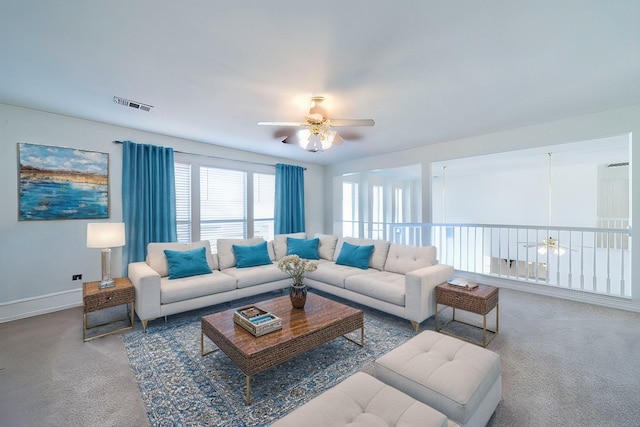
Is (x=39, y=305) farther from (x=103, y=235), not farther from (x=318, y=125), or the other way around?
(x=318, y=125)

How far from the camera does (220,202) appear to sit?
5.06 meters

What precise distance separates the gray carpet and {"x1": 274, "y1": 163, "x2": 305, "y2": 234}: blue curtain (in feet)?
11.8

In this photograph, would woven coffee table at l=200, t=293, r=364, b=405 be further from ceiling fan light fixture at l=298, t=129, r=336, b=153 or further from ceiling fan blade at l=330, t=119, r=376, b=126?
ceiling fan blade at l=330, t=119, r=376, b=126

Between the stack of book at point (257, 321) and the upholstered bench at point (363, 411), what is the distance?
2.81 feet

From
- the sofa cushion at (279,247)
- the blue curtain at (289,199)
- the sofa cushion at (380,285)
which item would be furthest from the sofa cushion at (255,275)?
the blue curtain at (289,199)

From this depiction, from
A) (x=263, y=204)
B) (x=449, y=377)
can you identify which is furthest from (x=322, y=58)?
(x=263, y=204)

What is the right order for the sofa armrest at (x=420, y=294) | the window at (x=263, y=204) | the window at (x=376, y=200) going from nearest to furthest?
the sofa armrest at (x=420, y=294) < the window at (x=263, y=204) < the window at (x=376, y=200)

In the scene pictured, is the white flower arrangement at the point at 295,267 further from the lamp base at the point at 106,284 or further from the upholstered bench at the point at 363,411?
the lamp base at the point at 106,284

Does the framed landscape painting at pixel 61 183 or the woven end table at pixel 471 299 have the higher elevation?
the framed landscape painting at pixel 61 183

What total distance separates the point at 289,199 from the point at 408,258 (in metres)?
3.22

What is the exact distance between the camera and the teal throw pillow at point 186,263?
3326mm

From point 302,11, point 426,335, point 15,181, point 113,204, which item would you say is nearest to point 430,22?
point 302,11

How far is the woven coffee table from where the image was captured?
1.81 metres

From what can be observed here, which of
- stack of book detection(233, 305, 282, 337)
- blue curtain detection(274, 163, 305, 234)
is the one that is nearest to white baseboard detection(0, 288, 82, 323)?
stack of book detection(233, 305, 282, 337)
